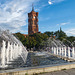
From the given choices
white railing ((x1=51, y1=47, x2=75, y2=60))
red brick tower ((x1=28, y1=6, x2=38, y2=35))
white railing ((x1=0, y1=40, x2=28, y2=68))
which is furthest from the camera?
red brick tower ((x1=28, y1=6, x2=38, y2=35))

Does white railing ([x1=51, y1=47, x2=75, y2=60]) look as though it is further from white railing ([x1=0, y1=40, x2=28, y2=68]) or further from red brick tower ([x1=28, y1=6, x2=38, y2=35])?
red brick tower ([x1=28, y1=6, x2=38, y2=35])

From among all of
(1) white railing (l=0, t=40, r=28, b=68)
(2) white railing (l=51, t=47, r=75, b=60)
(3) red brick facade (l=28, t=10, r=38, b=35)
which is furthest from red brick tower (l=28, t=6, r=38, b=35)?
(1) white railing (l=0, t=40, r=28, b=68)

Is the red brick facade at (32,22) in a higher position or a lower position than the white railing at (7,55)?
higher

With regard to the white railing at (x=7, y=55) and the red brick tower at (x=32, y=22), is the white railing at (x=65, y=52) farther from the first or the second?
the red brick tower at (x=32, y=22)

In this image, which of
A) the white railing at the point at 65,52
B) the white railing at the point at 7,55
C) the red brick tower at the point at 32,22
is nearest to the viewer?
the white railing at the point at 7,55

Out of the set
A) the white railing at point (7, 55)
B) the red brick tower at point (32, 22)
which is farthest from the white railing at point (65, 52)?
the red brick tower at point (32, 22)

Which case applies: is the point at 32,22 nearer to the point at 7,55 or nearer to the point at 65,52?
the point at 65,52

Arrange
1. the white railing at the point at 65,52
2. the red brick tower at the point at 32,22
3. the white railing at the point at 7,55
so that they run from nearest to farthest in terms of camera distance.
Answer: the white railing at the point at 7,55
the white railing at the point at 65,52
the red brick tower at the point at 32,22

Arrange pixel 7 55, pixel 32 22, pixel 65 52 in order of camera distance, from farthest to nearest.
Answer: pixel 32 22
pixel 65 52
pixel 7 55

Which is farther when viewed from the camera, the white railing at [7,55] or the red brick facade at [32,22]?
the red brick facade at [32,22]

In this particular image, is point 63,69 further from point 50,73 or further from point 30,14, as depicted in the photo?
point 30,14

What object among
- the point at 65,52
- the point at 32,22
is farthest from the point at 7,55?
the point at 32,22

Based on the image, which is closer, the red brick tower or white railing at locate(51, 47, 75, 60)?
white railing at locate(51, 47, 75, 60)

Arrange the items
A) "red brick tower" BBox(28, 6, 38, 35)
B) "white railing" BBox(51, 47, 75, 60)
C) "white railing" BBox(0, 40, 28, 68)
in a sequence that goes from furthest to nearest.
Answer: "red brick tower" BBox(28, 6, 38, 35), "white railing" BBox(51, 47, 75, 60), "white railing" BBox(0, 40, 28, 68)
